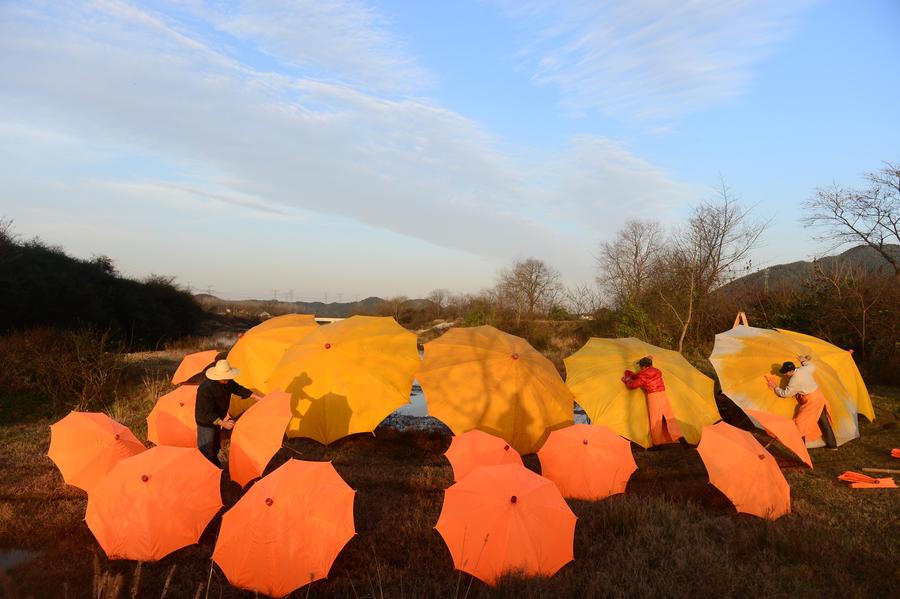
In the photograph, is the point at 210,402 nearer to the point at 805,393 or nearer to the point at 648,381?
the point at 648,381

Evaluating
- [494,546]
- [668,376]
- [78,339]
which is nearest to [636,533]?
[494,546]

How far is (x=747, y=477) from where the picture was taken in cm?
721

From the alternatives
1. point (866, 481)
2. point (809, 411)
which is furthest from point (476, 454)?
point (809, 411)

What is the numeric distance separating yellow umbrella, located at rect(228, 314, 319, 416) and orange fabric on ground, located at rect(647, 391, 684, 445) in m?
6.89

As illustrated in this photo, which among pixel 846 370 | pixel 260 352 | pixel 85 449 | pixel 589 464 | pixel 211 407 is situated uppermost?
pixel 846 370

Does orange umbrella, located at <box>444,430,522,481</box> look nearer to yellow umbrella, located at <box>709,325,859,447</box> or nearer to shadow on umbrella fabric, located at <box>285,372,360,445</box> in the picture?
shadow on umbrella fabric, located at <box>285,372,360,445</box>

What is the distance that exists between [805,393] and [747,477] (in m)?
4.22

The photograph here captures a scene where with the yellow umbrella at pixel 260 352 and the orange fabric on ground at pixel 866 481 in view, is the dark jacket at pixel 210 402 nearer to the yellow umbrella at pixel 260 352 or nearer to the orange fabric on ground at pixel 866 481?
the yellow umbrella at pixel 260 352

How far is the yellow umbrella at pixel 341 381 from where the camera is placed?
9.80 m

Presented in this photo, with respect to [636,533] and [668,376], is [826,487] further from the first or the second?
[636,533]

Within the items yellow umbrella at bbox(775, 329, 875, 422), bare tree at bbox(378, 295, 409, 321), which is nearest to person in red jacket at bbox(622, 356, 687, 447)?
yellow umbrella at bbox(775, 329, 875, 422)

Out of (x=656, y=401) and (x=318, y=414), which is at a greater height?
(x=656, y=401)

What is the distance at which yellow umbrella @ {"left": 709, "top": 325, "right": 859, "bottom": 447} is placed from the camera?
1059cm

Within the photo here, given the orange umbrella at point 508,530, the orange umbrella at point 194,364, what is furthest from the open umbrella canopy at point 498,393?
the orange umbrella at point 194,364
